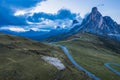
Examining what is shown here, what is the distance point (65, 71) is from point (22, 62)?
3093 cm

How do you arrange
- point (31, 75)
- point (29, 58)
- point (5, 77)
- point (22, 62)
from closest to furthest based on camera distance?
point (5, 77) < point (31, 75) < point (22, 62) < point (29, 58)

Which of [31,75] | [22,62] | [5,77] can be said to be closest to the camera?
[5,77]

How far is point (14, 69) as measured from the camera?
143 meters

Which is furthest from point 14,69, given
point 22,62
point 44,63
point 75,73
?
point 75,73

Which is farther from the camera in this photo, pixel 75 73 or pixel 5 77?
pixel 75 73

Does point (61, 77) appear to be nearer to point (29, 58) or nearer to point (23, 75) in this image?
point (23, 75)

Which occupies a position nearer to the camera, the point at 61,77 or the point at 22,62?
the point at 61,77

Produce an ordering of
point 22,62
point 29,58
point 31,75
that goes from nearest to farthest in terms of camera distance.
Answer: point 31,75
point 22,62
point 29,58

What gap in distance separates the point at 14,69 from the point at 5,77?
11740mm

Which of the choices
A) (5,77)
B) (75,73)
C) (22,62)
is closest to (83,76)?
(75,73)

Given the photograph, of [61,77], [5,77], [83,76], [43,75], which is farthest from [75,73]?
[5,77]

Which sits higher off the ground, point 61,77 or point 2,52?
point 2,52

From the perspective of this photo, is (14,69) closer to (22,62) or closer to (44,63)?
(22,62)

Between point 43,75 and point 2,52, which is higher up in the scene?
point 2,52
